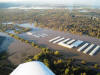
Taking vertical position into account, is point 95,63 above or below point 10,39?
below

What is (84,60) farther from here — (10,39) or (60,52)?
(10,39)

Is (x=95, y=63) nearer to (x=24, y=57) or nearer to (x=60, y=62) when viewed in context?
(x=60, y=62)

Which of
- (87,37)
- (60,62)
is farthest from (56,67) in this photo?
(87,37)

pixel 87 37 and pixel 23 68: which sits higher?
pixel 23 68

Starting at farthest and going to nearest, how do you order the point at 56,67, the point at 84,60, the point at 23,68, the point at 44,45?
the point at 44,45, the point at 84,60, the point at 56,67, the point at 23,68

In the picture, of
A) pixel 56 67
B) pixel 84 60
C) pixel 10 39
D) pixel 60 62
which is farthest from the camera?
pixel 10 39

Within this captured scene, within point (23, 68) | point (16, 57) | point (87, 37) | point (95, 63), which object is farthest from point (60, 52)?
point (23, 68)

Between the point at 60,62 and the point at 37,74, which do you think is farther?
the point at 60,62

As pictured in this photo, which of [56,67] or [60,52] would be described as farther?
[60,52]

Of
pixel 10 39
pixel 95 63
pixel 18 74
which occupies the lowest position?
pixel 95 63
